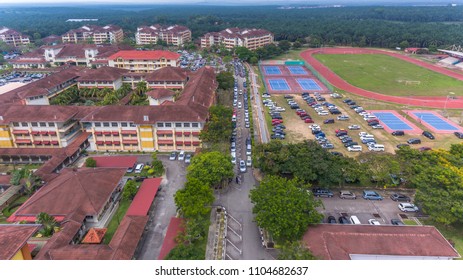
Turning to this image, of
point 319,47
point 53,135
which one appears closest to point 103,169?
point 53,135

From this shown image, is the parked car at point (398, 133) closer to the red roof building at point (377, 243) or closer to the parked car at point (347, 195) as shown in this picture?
the parked car at point (347, 195)

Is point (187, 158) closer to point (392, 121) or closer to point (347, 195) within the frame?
point (347, 195)

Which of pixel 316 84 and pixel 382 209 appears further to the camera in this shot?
pixel 316 84

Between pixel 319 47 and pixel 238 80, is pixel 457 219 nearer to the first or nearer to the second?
pixel 238 80

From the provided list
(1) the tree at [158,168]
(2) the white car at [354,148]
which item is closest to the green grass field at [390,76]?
(2) the white car at [354,148]

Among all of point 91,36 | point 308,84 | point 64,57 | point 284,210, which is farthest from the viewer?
point 91,36

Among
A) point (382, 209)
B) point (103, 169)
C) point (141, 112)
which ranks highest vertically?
point (141, 112)

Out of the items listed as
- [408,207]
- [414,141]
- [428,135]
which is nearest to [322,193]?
[408,207]
